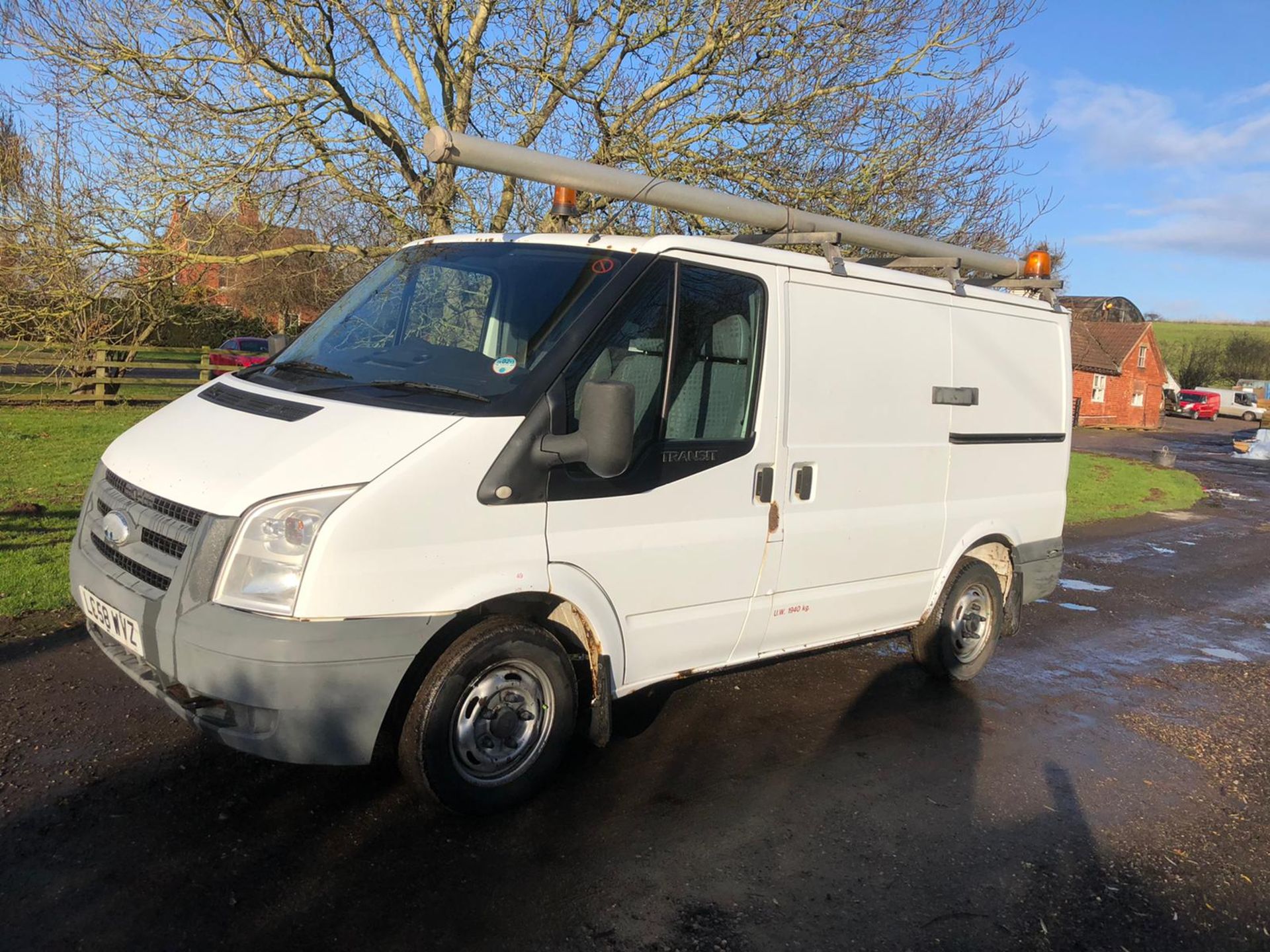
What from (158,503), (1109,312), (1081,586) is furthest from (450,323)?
(1109,312)

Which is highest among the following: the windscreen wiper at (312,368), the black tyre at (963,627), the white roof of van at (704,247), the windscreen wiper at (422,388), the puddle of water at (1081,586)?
the white roof of van at (704,247)

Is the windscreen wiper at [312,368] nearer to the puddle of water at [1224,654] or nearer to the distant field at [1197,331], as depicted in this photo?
the puddle of water at [1224,654]

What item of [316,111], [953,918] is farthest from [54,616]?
[316,111]

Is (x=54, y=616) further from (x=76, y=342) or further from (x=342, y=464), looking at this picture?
(x=76, y=342)

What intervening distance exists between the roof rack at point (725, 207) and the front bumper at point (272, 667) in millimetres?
1869

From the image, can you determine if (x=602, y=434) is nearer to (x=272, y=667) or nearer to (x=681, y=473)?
(x=681, y=473)

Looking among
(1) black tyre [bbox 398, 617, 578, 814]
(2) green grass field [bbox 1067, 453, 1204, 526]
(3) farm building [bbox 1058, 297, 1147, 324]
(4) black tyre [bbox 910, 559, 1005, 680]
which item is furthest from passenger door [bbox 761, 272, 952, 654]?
(3) farm building [bbox 1058, 297, 1147, 324]

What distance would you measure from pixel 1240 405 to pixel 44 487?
2670 inches

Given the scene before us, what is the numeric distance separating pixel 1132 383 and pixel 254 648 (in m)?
54.8

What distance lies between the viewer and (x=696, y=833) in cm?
386

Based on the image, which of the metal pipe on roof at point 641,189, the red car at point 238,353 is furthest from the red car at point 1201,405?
the metal pipe on roof at point 641,189

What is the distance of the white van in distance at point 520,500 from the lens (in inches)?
128

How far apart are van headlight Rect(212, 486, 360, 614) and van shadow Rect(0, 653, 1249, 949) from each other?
37.5 inches

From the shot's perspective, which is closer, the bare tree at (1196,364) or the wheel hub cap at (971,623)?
the wheel hub cap at (971,623)
